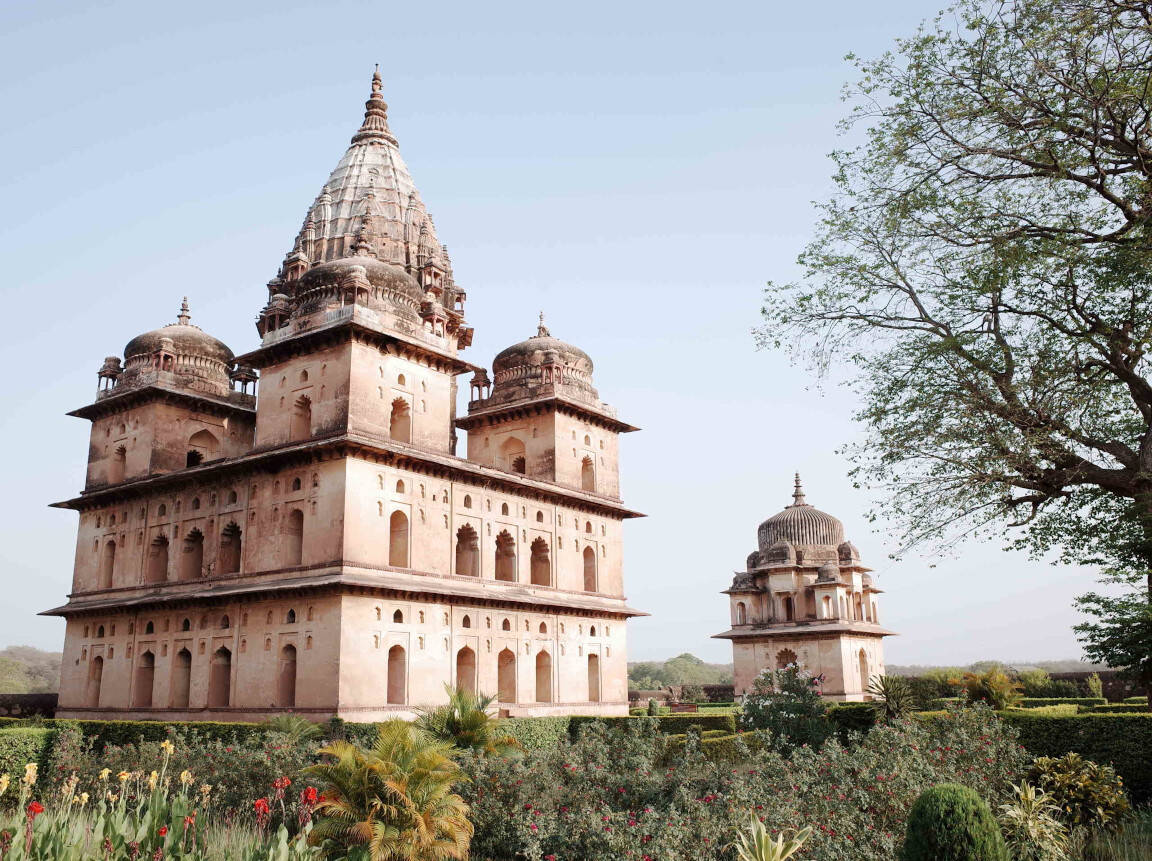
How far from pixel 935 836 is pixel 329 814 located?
6.74 meters

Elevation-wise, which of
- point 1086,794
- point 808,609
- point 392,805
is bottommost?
point 1086,794

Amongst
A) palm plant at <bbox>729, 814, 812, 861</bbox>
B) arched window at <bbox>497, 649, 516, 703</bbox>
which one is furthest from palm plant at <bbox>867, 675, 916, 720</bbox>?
palm plant at <bbox>729, 814, 812, 861</bbox>

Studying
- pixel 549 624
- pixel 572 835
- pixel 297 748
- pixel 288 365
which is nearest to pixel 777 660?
pixel 549 624

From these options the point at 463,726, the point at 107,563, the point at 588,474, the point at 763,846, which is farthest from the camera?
the point at 588,474

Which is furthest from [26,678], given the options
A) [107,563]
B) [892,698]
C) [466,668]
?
[892,698]

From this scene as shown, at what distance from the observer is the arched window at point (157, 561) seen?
30406 mm

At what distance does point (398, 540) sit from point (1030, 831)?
63.5 feet

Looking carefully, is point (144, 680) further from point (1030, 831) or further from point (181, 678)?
point (1030, 831)

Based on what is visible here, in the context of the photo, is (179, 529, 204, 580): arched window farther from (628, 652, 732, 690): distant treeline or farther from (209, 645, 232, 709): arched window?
(628, 652, 732, 690): distant treeline

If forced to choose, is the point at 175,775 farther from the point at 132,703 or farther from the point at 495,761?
the point at 132,703

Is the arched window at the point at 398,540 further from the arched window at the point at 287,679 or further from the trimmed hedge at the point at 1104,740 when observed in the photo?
the trimmed hedge at the point at 1104,740

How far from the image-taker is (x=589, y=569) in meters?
34.7

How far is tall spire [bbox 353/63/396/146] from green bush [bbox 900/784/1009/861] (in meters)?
35.0

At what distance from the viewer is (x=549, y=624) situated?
31312 millimetres
